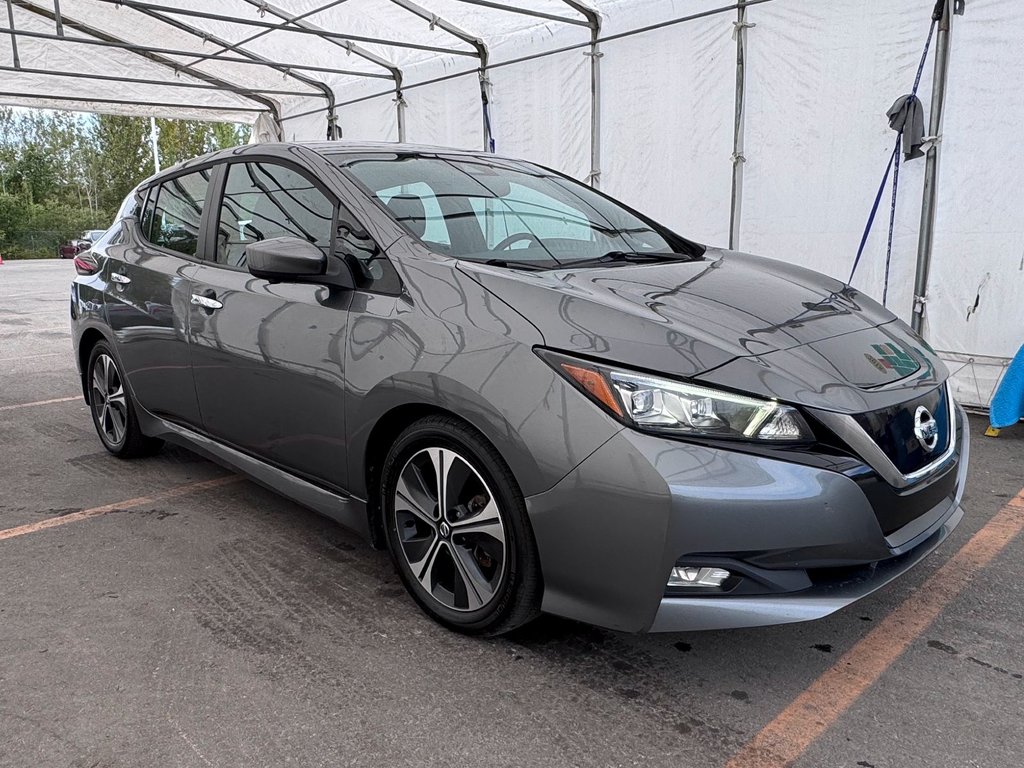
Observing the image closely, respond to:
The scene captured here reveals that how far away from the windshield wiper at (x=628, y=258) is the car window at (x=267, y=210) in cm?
86


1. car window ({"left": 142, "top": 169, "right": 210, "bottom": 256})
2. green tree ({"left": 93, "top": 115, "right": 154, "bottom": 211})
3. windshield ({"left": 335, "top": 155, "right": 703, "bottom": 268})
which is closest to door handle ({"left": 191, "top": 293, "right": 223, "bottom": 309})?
car window ({"left": 142, "top": 169, "right": 210, "bottom": 256})

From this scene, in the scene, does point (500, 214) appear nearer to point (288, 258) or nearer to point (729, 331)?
point (288, 258)

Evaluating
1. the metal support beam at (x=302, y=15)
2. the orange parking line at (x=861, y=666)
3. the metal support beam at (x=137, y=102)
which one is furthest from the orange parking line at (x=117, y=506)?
the metal support beam at (x=137, y=102)

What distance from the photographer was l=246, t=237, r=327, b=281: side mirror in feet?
8.47

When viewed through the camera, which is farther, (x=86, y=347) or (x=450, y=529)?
(x=86, y=347)

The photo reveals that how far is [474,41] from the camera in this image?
8.37 metres

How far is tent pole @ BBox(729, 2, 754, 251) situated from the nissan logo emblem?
450 cm

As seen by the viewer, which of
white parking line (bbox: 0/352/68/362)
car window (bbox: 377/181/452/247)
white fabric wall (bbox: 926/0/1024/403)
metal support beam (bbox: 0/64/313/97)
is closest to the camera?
car window (bbox: 377/181/452/247)

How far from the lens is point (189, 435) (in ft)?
11.8

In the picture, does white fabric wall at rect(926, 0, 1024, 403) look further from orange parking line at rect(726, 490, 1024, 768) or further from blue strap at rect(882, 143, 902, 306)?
orange parking line at rect(726, 490, 1024, 768)

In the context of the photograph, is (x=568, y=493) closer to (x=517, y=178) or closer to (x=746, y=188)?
(x=517, y=178)

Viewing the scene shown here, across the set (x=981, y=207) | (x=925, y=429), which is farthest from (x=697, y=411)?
(x=981, y=207)

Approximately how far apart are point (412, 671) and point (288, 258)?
130 centimetres

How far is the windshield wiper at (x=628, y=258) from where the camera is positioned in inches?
107
